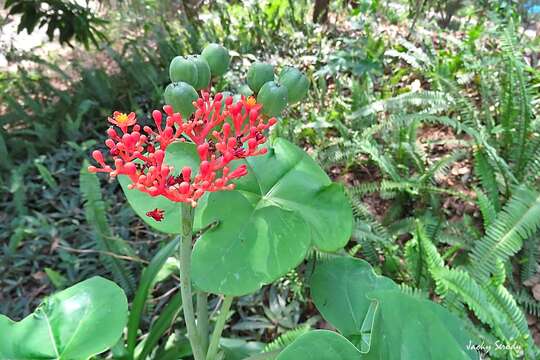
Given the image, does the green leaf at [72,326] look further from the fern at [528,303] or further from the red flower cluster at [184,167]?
the fern at [528,303]

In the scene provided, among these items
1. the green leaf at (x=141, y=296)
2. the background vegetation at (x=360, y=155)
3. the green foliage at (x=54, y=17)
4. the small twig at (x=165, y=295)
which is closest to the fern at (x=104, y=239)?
the background vegetation at (x=360, y=155)

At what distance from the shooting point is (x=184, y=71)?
2.47 feet

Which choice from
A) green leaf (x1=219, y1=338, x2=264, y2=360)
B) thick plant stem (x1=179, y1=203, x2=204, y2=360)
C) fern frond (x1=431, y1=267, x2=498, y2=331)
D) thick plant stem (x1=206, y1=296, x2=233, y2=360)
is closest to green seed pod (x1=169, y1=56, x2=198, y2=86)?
thick plant stem (x1=179, y1=203, x2=204, y2=360)

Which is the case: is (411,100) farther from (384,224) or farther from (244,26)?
(244,26)

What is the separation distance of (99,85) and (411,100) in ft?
6.00

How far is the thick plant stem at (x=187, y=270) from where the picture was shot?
621 mm

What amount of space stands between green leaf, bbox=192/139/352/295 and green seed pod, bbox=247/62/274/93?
12 centimetres

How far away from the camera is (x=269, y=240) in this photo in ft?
2.30

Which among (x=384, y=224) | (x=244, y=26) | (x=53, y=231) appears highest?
(x=244, y=26)

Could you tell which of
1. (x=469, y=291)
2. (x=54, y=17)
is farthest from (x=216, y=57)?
(x=54, y=17)

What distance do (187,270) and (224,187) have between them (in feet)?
0.46

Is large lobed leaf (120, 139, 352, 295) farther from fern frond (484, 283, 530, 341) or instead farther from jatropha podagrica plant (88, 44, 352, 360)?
fern frond (484, 283, 530, 341)

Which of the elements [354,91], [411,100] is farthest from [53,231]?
[411,100]

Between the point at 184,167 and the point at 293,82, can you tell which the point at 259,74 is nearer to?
the point at 293,82
